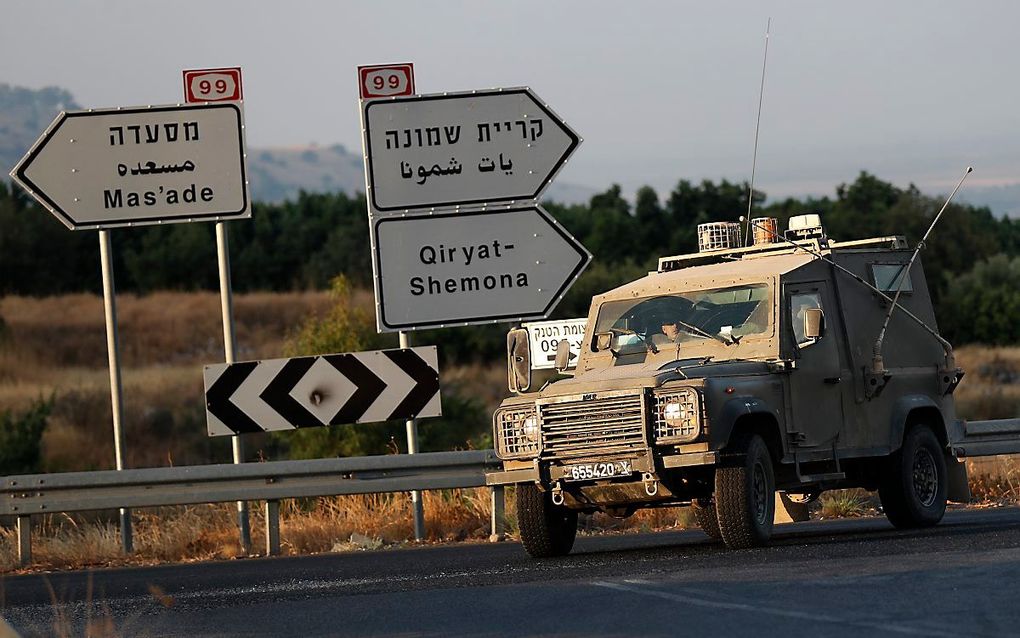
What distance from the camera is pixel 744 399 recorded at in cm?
1235

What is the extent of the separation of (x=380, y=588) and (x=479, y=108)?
685 centimetres

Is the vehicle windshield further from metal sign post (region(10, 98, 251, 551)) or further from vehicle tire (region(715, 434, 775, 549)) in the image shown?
metal sign post (region(10, 98, 251, 551))

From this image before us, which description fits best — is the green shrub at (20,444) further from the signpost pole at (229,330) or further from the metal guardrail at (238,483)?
the metal guardrail at (238,483)

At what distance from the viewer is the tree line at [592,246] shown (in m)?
68.4

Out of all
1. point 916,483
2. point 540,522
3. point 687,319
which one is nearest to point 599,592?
point 540,522

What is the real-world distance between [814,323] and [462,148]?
491 centimetres

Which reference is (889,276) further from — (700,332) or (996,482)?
(996,482)

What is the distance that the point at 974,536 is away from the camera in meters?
12.1

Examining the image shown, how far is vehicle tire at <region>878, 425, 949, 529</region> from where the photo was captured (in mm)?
13820

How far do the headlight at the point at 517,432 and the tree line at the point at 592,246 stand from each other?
51.6 m

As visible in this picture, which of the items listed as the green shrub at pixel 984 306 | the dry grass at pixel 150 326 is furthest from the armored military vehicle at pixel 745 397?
the green shrub at pixel 984 306

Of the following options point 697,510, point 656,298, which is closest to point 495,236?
point 656,298

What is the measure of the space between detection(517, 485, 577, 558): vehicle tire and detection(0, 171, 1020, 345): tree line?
5154cm

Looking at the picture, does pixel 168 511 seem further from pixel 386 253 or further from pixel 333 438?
pixel 333 438
